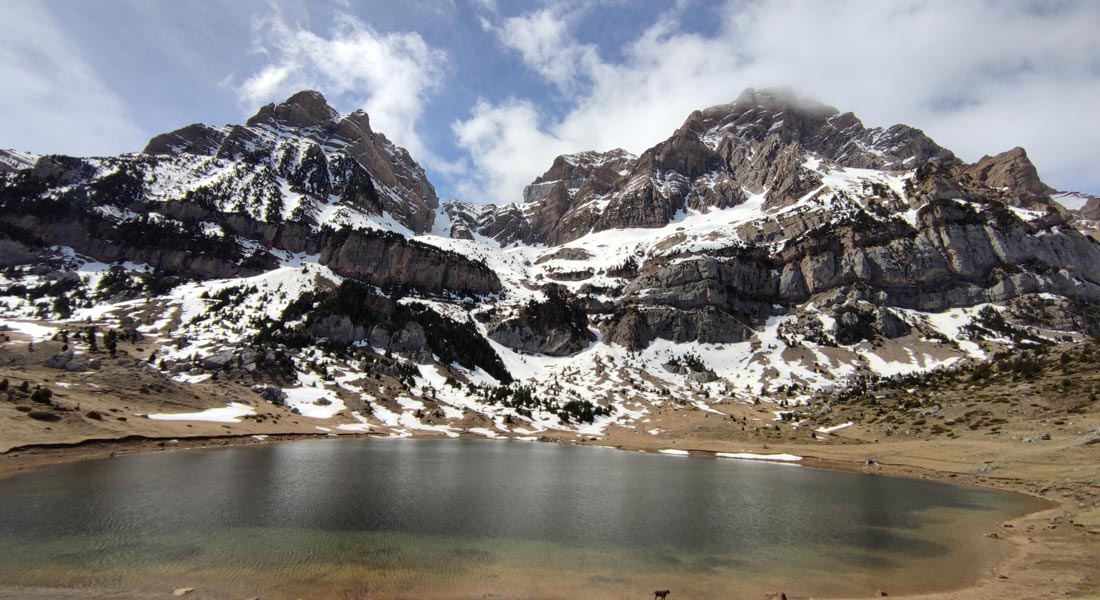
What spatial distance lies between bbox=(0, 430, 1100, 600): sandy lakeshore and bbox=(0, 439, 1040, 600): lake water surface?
126 cm

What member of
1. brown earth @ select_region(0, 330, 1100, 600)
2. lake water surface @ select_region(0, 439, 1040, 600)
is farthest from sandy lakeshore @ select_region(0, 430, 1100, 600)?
lake water surface @ select_region(0, 439, 1040, 600)

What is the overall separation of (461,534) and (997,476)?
60744 mm

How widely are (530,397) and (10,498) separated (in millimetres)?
117127

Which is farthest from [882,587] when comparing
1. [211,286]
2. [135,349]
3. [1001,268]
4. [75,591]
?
[1001,268]

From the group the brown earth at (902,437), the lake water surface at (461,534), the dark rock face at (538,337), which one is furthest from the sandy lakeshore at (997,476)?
the dark rock face at (538,337)

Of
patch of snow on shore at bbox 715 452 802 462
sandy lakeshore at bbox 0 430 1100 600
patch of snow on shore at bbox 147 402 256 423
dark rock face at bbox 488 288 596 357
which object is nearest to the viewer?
sandy lakeshore at bbox 0 430 1100 600

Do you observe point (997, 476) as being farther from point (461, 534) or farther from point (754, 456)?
point (461, 534)

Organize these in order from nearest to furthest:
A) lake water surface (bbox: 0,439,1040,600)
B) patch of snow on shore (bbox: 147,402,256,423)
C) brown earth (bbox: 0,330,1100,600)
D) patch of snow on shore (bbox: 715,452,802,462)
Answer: lake water surface (bbox: 0,439,1040,600)
brown earth (bbox: 0,330,1100,600)
patch of snow on shore (bbox: 147,402,256,423)
patch of snow on shore (bbox: 715,452,802,462)

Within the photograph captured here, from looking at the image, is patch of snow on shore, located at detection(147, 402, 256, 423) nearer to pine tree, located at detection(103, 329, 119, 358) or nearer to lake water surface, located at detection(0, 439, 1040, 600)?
lake water surface, located at detection(0, 439, 1040, 600)

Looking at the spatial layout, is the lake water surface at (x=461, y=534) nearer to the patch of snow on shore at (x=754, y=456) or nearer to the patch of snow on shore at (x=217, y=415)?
the patch of snow on shore at (x=217, y=415)

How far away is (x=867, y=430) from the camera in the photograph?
91000mm

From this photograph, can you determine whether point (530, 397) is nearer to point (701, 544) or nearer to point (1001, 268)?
point (701, 544)

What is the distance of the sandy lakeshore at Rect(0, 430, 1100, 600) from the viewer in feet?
66.7

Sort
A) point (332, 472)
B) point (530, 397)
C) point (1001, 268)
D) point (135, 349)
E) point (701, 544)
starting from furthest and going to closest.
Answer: point (1001, 268) < point (530, 397) < point (135, 349) < point (332, 472) < point (701, 544)
